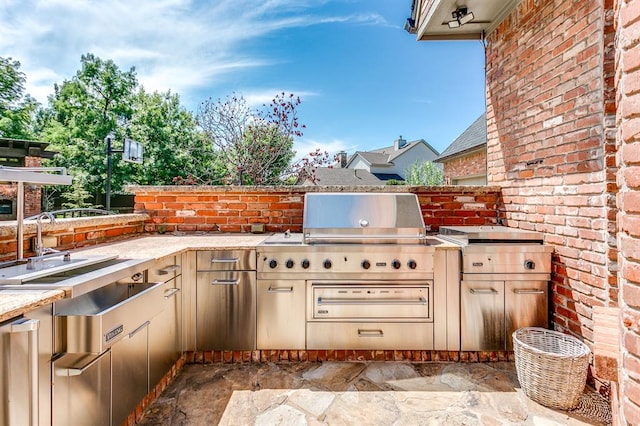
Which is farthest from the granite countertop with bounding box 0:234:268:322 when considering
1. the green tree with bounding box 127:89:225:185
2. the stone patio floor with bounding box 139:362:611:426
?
the green tree with bounding box 127:89:225:185

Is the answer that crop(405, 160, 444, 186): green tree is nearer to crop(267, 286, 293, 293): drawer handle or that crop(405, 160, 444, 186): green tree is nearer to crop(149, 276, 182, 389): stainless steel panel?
crop(267, 286, 293, 293): drawer handle

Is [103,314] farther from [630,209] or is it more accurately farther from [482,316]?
[482,316]

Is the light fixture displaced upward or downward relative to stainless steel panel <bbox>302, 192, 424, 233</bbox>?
upward

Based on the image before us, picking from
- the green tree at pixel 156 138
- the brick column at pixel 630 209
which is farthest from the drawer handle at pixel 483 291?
the green tree at pixel 156 138

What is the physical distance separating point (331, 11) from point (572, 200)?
6643 mm

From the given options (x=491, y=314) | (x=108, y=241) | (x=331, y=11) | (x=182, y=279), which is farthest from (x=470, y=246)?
(x=331, y=11)

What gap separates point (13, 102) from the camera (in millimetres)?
13531

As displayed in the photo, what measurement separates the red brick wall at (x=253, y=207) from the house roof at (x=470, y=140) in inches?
198

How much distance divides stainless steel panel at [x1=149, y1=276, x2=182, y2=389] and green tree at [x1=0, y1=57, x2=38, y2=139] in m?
16.1

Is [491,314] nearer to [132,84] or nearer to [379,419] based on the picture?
[379,419]

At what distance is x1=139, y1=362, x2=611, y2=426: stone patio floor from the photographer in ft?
6.45

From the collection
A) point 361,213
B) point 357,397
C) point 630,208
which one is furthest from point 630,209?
point 361,213

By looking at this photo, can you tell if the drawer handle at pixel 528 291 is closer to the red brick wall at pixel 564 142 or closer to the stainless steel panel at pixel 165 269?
the red brick wall at pixel 564 142

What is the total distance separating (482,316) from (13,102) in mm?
19413
